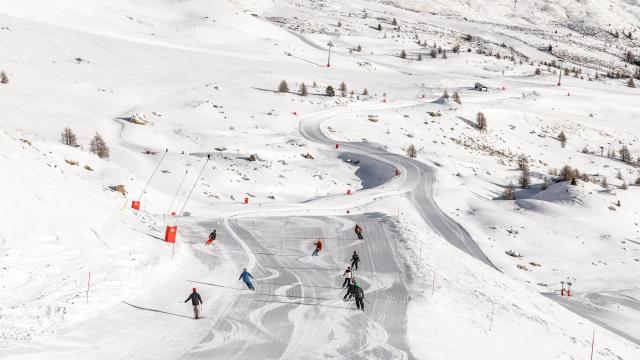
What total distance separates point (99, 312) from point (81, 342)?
2.68 metres

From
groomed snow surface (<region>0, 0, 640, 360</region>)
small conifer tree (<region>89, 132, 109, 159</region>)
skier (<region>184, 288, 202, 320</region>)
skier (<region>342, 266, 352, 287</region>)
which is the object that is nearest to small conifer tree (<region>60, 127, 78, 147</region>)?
small conifer tree (<region>89, 132, 109, 159</region>)

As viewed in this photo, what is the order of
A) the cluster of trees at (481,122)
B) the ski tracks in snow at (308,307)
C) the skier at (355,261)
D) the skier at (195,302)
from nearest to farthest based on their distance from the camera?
the ski tracks in snow at (308,307), the skier at (195,302), the skier at (355,261), the cluster of trees at (481,122)

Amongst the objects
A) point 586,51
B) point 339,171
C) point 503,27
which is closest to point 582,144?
point 339,171

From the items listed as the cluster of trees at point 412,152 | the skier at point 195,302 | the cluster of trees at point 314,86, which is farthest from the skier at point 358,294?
the cluster of trees at point 314,86

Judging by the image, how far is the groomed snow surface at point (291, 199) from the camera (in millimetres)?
19297

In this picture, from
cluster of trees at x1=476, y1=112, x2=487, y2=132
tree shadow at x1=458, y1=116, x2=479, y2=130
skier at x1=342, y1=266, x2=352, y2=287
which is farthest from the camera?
tree shadow at x1=458, y1=116, x2=479, y2=130

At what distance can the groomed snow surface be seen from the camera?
19297mm

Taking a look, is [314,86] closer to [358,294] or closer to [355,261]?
[355,261]

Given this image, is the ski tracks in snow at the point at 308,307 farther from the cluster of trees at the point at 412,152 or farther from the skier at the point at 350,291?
the cluster of trees at the point at 412,152

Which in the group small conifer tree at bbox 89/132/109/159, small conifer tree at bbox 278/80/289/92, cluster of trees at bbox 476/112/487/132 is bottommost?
small conifer tree at bbox 89/132/109/159

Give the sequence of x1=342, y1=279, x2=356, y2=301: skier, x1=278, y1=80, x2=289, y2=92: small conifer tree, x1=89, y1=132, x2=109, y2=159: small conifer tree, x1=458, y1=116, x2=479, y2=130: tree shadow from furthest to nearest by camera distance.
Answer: x1=278, y1=80, x2=289, y2=92: small conifer tree, x1=458, y1=116, x2=479, y2=130: tree shadow, x1=89, y1=132, x2=109, y2=159: small conifer tree, x1=342, y1=279, x2=356, y2=301: skier

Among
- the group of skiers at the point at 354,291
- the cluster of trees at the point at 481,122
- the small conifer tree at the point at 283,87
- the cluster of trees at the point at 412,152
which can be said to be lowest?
the cluster of trees at the point at 412,152

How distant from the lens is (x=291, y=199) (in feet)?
162

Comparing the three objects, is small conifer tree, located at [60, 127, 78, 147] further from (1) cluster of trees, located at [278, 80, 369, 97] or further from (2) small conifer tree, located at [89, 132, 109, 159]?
(1) cluster of trees, located at [278, 80, 369, 97]
